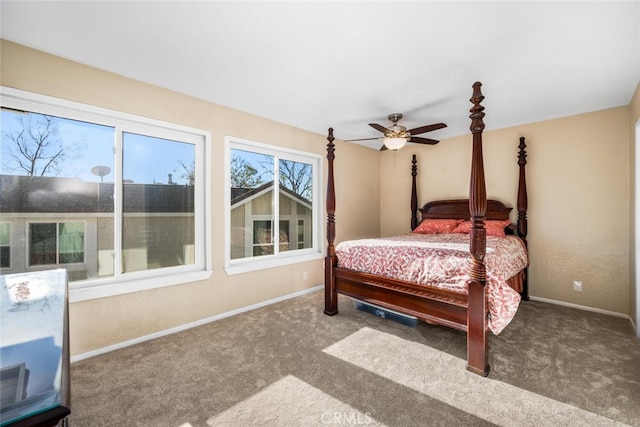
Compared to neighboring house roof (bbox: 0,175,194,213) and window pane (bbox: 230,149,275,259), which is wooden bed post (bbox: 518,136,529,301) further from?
neighboring house roof (bbox: 0,175,194,213)

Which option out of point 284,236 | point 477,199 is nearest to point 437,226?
point 477,199

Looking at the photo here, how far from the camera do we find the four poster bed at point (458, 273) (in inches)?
82.8

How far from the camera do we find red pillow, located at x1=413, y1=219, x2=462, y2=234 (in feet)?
13.6

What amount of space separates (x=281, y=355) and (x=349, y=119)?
2.82 meters

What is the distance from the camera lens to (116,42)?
80.2 inches

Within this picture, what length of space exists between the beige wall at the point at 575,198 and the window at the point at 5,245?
436 cm

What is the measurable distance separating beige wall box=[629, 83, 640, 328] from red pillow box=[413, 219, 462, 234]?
1747 mm

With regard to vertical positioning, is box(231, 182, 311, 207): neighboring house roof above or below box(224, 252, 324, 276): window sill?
above

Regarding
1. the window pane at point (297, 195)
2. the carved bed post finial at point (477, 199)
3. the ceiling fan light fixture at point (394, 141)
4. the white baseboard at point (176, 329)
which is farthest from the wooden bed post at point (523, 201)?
the white baseboard at point (176, 329)

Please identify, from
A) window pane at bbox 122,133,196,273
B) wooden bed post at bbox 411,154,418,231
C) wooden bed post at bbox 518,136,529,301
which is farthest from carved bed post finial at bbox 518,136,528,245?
window pane at bbox 122,133,196,273

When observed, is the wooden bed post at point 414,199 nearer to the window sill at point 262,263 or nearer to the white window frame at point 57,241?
the window sill at point 262,263

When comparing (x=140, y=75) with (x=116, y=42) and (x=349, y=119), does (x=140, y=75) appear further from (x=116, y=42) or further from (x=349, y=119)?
(x=349, y=119)

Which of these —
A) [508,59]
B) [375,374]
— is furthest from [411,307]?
[508,59]

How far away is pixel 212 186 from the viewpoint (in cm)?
314
